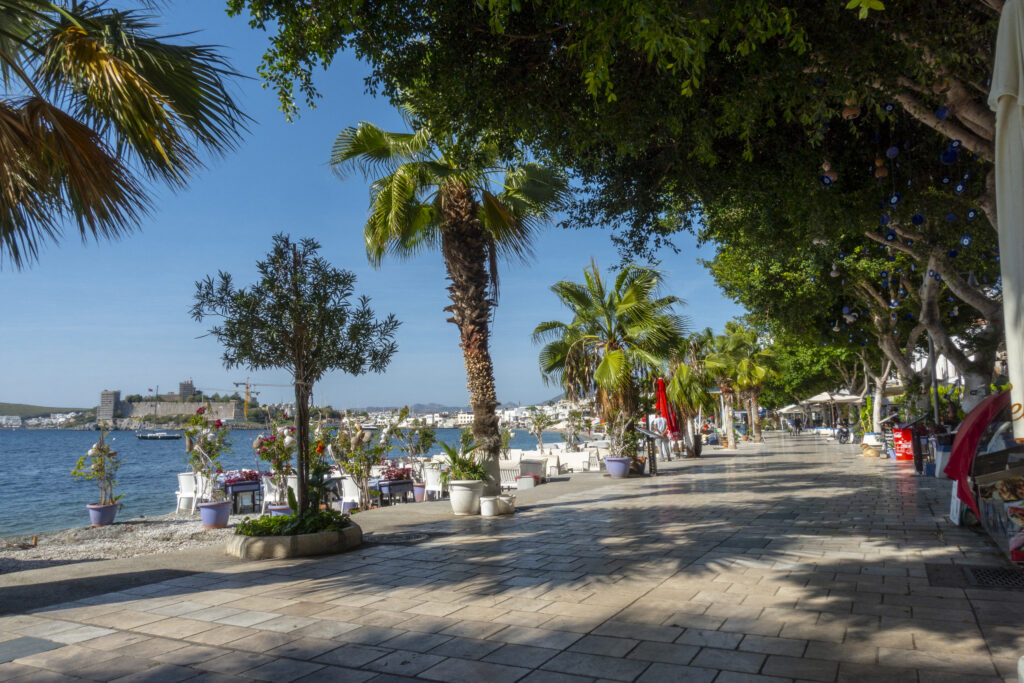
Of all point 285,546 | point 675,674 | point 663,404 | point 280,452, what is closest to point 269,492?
point 280,452

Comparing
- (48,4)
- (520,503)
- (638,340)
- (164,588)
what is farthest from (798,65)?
(638,340)

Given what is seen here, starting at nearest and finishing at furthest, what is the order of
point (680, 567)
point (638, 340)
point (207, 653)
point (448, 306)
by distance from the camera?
point (207, 653) → point (680, 567) → point (448, 306) → point (638, 340)

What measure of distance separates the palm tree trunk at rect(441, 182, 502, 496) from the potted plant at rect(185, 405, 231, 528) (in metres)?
4.87

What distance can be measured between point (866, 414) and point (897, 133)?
19.6m

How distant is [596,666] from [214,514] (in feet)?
32.5

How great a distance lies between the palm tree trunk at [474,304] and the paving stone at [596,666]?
711 cm

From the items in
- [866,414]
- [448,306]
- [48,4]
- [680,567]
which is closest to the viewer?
[48,4]

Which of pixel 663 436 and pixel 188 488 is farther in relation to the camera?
pixel 663 436

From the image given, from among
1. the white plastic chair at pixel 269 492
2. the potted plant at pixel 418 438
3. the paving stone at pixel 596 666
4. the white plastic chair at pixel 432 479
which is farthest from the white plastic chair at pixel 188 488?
the paving stone at pixel 596 666

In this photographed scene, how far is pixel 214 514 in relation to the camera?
38.6 ft

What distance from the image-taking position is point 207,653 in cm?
419

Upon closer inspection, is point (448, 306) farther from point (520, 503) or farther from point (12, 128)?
point (12, 128)

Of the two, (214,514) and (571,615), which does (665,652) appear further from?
(214,514)

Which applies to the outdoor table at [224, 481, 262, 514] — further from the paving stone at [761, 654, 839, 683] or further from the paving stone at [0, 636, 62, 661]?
the paving stone at [761, 654, 839, 683]
